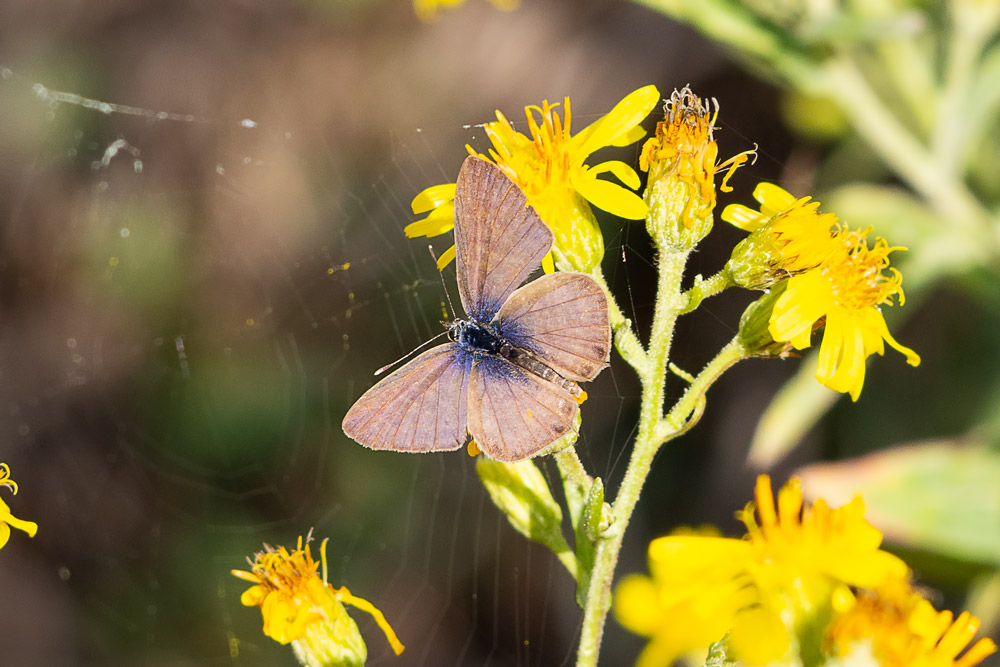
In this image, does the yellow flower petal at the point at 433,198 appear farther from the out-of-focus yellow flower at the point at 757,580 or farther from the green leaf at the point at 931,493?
the green leaf at the point at 931,493

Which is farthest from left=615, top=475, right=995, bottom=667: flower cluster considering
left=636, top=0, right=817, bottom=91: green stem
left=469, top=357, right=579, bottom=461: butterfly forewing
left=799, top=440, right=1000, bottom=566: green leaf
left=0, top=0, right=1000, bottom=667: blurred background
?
left=0, top=0, right=1000, bottom=667: blurred background

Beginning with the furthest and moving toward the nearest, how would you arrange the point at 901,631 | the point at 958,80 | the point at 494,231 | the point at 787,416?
1. the point at 958,80
2. the point at 787,416
3. the point at 494,231
4. the point at 901,631

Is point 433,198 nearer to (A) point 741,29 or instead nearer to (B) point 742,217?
(B) point 742,217

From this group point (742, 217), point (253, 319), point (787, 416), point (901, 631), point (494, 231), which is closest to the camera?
point (901, 631)

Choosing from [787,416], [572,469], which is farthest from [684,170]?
[787,416]

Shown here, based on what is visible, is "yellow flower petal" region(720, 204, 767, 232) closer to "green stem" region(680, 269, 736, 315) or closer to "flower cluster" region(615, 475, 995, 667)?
"green stem" region(680, 269, 736, 315)

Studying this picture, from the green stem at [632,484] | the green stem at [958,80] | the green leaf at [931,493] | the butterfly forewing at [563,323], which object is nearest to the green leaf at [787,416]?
the green leaf at [931,493]

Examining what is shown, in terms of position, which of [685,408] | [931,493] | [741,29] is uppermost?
[741,29]
